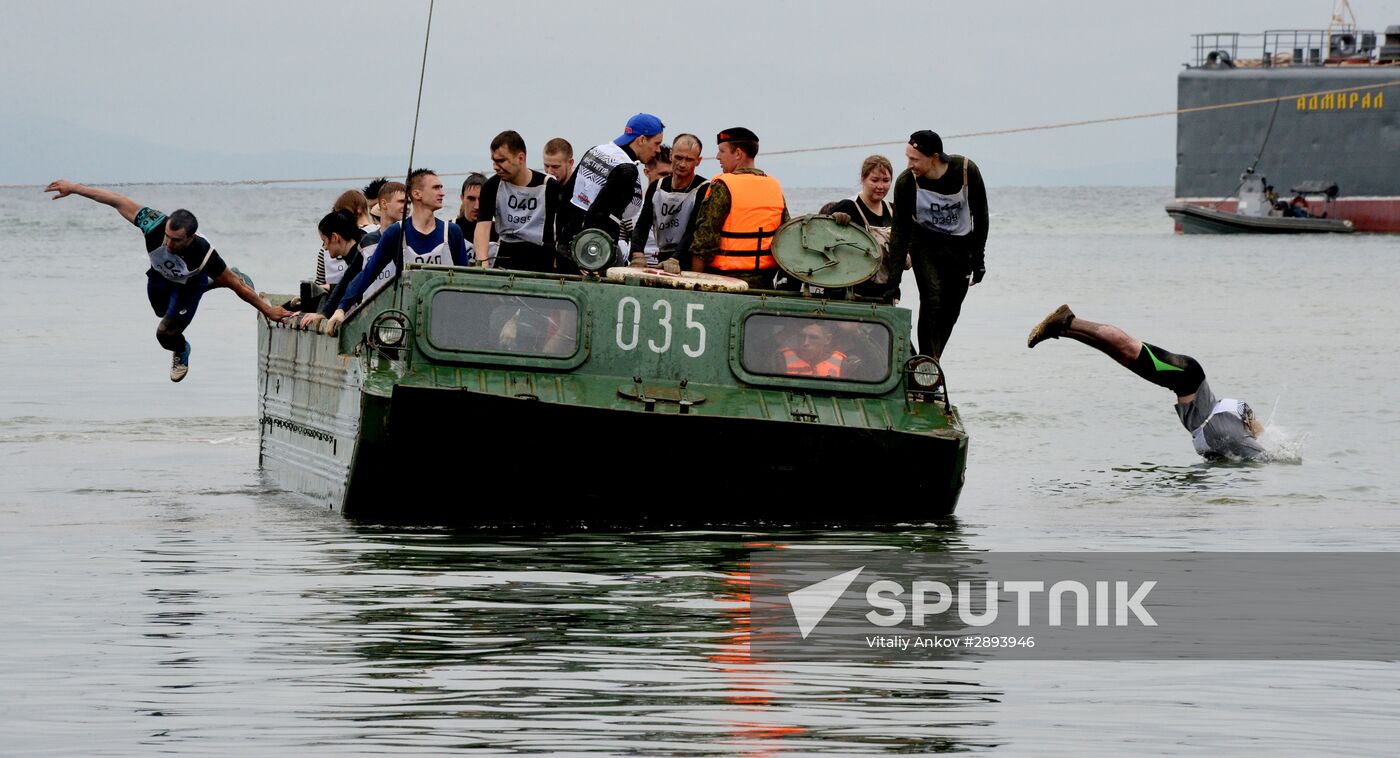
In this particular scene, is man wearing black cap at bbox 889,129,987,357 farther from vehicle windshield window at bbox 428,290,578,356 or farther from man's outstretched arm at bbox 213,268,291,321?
man's outstretched arm at bbox 213,268,291,321

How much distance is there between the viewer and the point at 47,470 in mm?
14789

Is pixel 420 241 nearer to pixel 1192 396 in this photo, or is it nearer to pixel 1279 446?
pixel 1192 396

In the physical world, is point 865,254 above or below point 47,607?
above

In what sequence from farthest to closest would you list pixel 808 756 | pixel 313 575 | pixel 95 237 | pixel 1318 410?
pixel 95 237, pixel 1318 410, pixel 313 575, pixel 808 756

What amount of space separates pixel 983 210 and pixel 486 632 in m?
5.94

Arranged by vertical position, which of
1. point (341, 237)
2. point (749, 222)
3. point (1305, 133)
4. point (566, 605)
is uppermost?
point (1305, 133)

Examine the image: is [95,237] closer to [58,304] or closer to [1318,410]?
[58,304]

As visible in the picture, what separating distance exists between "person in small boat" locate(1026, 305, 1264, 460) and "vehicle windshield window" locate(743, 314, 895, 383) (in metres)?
3.70

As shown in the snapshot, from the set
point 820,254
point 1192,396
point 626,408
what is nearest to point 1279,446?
point 1192,396

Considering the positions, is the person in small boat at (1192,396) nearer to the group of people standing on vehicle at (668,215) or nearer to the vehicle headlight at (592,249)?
the group of people standing on vehicle at (668,215)

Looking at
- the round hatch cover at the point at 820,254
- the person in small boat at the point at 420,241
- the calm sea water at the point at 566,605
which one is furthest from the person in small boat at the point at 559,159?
the calm sea water at the point at 566,605

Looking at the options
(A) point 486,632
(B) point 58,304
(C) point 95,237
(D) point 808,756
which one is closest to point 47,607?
(A) point 486,632

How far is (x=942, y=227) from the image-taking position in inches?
518

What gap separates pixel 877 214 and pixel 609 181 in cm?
180
